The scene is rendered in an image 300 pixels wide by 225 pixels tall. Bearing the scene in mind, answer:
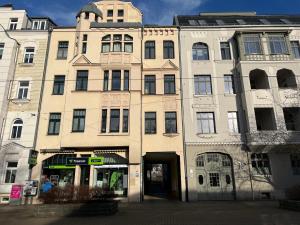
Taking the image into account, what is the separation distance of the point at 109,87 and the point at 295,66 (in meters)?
16.7

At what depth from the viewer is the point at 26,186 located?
18.1m

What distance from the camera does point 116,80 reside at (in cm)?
2142

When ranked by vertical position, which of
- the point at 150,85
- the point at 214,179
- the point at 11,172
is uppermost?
the point at 150,85

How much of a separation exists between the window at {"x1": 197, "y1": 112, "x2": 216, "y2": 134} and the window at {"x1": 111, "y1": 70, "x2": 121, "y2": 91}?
762cm

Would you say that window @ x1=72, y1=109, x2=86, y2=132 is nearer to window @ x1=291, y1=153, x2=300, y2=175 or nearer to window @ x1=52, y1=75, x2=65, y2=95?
window @ x1=52, y1=75, x2=65, y2=95

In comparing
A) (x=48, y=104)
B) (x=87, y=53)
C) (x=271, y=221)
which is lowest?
(x=271, y=221)

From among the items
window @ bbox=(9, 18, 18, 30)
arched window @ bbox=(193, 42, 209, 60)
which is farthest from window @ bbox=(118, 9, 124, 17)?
arched window @ bbox=(193, 42, 209, 60)

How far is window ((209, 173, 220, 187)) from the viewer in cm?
1955

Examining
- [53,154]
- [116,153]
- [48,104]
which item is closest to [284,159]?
[116,153]

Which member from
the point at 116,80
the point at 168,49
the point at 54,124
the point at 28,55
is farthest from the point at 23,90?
the point at 168,49

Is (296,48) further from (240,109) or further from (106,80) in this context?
(106,80)

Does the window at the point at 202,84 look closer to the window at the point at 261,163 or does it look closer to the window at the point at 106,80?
the window at the point at 261,163

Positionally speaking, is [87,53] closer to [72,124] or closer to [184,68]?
[72,124]

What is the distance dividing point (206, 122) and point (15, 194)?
16.4 metres
